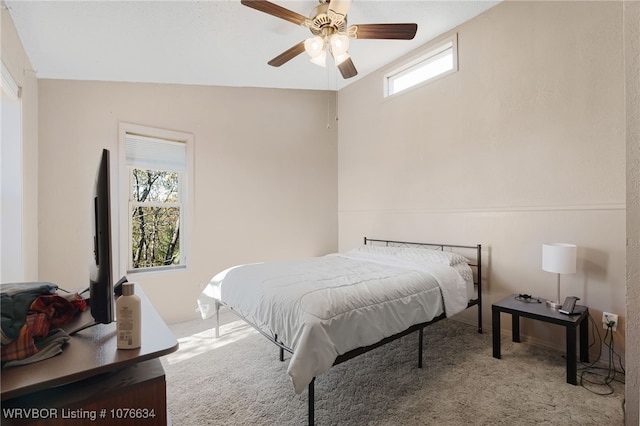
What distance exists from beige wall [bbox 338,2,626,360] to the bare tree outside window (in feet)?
9.57

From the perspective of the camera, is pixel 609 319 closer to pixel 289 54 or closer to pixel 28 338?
pixel 289 54

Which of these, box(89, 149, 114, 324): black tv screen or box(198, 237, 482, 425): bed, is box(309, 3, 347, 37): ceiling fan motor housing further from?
box(198, 237, 482, 425): bed

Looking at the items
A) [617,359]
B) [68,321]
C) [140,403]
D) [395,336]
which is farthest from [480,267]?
[68,321]

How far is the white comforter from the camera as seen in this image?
1741 millimetres

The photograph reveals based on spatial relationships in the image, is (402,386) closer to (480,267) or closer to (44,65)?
(480,267)

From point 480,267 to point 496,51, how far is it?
7.62 ft

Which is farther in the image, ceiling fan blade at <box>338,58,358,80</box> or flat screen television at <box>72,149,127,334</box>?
ceiling fan blade at <box>338,58,358,80</box>

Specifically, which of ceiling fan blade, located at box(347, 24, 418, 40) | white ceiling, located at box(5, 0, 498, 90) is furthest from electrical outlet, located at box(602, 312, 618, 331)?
white ceiling, located at box(5, 0, 498, 90)

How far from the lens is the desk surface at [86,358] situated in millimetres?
784

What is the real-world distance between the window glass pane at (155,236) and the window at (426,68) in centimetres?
347

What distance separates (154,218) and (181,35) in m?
2.10

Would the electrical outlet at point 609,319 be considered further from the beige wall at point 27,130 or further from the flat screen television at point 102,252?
the beige wall at point 27,130


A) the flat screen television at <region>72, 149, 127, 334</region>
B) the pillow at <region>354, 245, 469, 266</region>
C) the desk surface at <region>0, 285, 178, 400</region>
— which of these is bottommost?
the pillow at <region>354, 245, 469, 266</region>

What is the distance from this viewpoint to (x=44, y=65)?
258 cm
